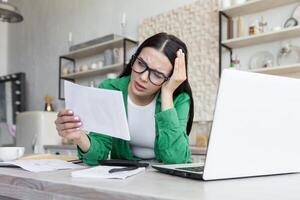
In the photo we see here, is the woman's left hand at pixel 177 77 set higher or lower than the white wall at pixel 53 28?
lower

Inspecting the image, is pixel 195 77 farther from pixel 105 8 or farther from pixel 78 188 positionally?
pixel 78 188

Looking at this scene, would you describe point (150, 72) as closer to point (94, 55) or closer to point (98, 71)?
point (98, 71)

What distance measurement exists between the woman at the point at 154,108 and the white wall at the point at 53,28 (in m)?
2.04

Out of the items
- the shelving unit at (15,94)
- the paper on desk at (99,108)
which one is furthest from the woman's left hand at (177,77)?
the shelving unit at (15,94)

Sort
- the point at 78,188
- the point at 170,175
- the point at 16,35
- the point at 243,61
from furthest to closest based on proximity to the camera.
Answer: the point at 16,35 < the point at 243,61 < the point at 170,175 < the point at 78,188

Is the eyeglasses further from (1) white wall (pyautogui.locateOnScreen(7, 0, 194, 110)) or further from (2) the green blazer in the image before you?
(1) white wall (pyautogui.locateOnScreen(7, 0, 194, 110))

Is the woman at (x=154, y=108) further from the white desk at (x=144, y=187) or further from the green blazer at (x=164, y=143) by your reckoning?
the white desk at (x=144, y=187)

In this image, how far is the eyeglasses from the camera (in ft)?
4.18

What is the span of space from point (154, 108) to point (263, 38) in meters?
1.55

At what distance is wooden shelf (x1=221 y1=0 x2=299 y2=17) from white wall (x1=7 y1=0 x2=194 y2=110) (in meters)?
0.69

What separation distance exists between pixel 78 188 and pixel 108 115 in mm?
344

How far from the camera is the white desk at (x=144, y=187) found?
1.88 ft

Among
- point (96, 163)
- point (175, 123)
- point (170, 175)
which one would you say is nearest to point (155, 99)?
point (175, 123)

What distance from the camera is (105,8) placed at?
12.9 feet
